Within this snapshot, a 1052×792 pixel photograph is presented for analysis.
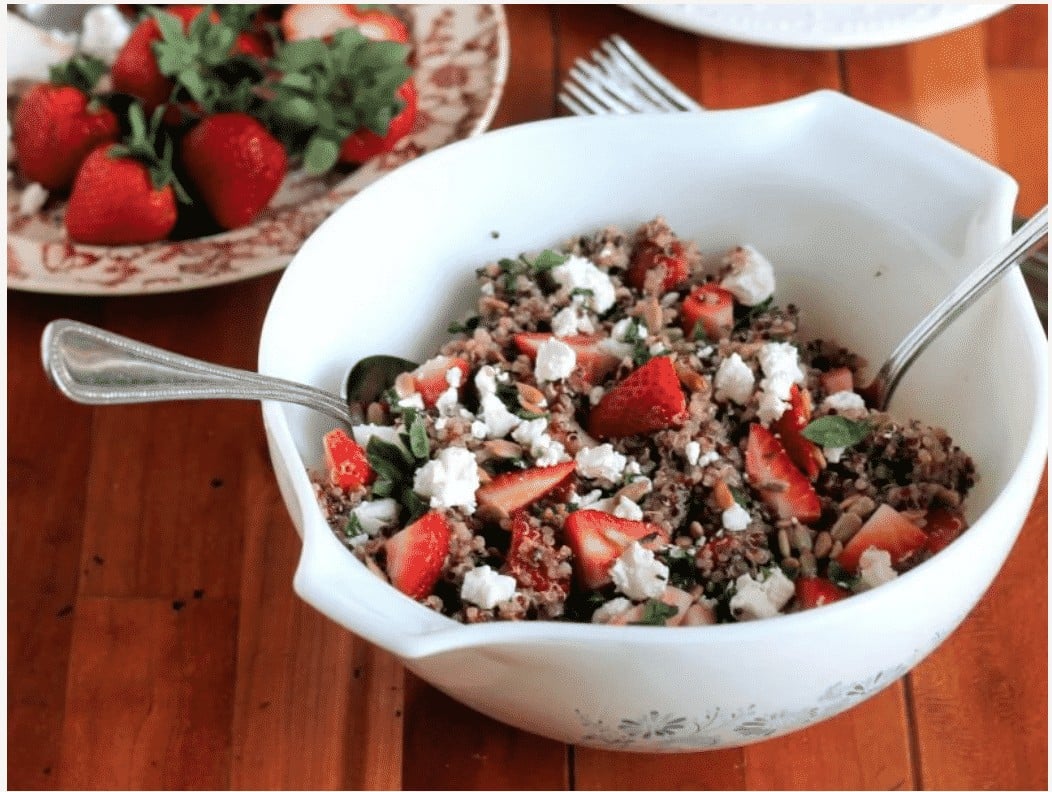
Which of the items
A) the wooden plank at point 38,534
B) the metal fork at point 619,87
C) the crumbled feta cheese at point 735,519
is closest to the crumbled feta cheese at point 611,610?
the crumbled feta cheese at point 735,519

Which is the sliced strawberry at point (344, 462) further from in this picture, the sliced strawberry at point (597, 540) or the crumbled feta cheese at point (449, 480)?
the sliced strawberry at point (597, 540)

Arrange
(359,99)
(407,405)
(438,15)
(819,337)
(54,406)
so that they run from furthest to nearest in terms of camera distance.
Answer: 1. (438,15)
2. (359,99)
3. (54,406)
4. (819,337)
5. (407,405)

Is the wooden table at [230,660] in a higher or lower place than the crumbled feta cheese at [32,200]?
lower

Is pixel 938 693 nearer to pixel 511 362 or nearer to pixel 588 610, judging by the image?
pixel 588 610

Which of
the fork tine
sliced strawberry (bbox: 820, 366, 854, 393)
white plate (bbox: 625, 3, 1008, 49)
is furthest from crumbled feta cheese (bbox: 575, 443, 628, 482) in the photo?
white plate (bbox: 625, 3, 1008, 49)

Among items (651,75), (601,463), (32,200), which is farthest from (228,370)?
(651,75)

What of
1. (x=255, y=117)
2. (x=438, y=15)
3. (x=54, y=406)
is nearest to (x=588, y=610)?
(x=54, y=406)
